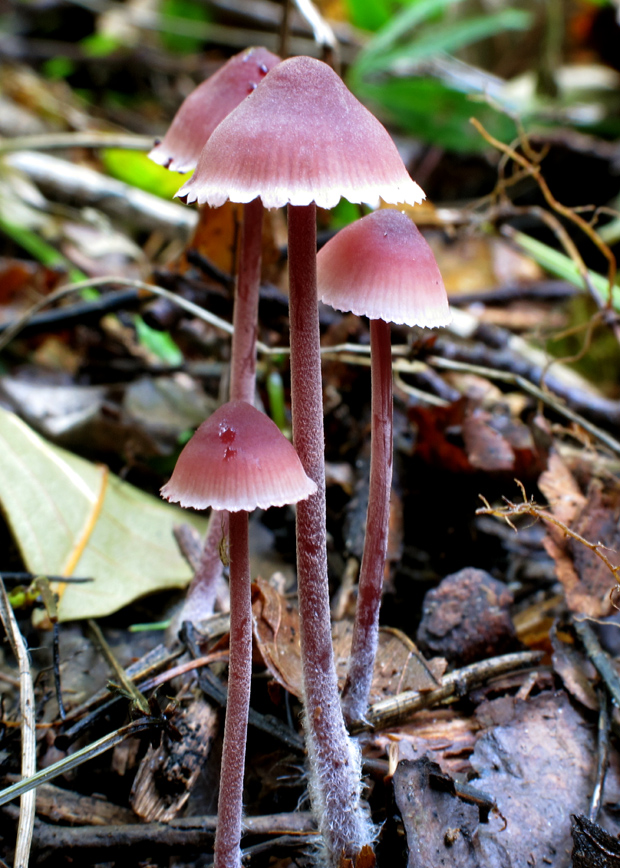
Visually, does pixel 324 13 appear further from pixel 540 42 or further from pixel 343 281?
pixel 343 281

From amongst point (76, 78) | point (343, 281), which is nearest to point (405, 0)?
point (76, 78)

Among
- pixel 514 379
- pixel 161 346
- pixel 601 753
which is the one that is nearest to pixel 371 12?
pixel 161 346

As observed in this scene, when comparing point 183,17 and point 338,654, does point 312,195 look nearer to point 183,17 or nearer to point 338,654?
point 338,654

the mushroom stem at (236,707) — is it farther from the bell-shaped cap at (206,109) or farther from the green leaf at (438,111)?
the green leaf at (438,111)

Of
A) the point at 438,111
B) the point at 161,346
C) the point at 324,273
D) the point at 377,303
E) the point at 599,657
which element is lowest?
the point at 599,657

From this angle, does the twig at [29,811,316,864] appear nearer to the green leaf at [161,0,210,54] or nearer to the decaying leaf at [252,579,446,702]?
the decaying leaf at [252,579,446,702]

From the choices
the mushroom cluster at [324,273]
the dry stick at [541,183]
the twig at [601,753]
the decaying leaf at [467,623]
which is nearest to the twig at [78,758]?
the mushroom cluster at [324,273]

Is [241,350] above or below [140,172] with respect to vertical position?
below

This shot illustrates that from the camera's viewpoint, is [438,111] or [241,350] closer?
[241,350]
